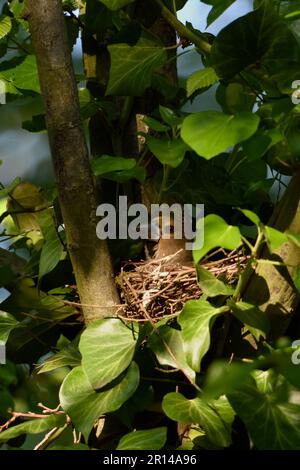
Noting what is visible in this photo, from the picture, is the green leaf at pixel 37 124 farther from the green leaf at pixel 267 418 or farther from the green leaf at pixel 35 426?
the green leaf at pixel 267 418

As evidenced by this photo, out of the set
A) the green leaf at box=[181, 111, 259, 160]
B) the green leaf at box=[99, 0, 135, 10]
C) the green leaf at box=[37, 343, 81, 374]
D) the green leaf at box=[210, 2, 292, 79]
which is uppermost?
the green leaf at box=[99, 0, 135, 10]

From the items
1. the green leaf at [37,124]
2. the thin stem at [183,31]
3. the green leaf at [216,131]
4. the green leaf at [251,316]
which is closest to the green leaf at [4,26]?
the green leaf at [37,124]

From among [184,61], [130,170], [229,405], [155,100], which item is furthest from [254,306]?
[184,61]

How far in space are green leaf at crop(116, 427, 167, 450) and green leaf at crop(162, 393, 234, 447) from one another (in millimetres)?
25

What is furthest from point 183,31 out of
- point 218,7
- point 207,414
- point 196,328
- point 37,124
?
point 207,414

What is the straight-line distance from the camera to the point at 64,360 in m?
0.97

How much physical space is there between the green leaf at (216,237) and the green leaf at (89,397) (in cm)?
23

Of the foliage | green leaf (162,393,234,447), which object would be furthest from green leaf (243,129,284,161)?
green leaf (162,393,234,447)

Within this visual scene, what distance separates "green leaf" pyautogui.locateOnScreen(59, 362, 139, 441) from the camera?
2.81 feet

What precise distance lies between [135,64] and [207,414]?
1.66ft

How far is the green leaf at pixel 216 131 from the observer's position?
0.71 metres

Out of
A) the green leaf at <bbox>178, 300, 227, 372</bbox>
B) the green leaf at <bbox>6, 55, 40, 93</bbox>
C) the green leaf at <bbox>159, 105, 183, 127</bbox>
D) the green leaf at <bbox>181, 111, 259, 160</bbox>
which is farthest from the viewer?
the green leaf at <bbox>6, 55, 40, 93</bbox>

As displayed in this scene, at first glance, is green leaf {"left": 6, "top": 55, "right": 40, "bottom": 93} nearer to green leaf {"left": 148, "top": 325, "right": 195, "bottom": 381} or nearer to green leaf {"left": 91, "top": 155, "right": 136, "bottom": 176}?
green leaf {"left": 91, "top": 155, "right": 136, "bottom": 176}

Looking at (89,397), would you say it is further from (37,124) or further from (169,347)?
(37,124)
